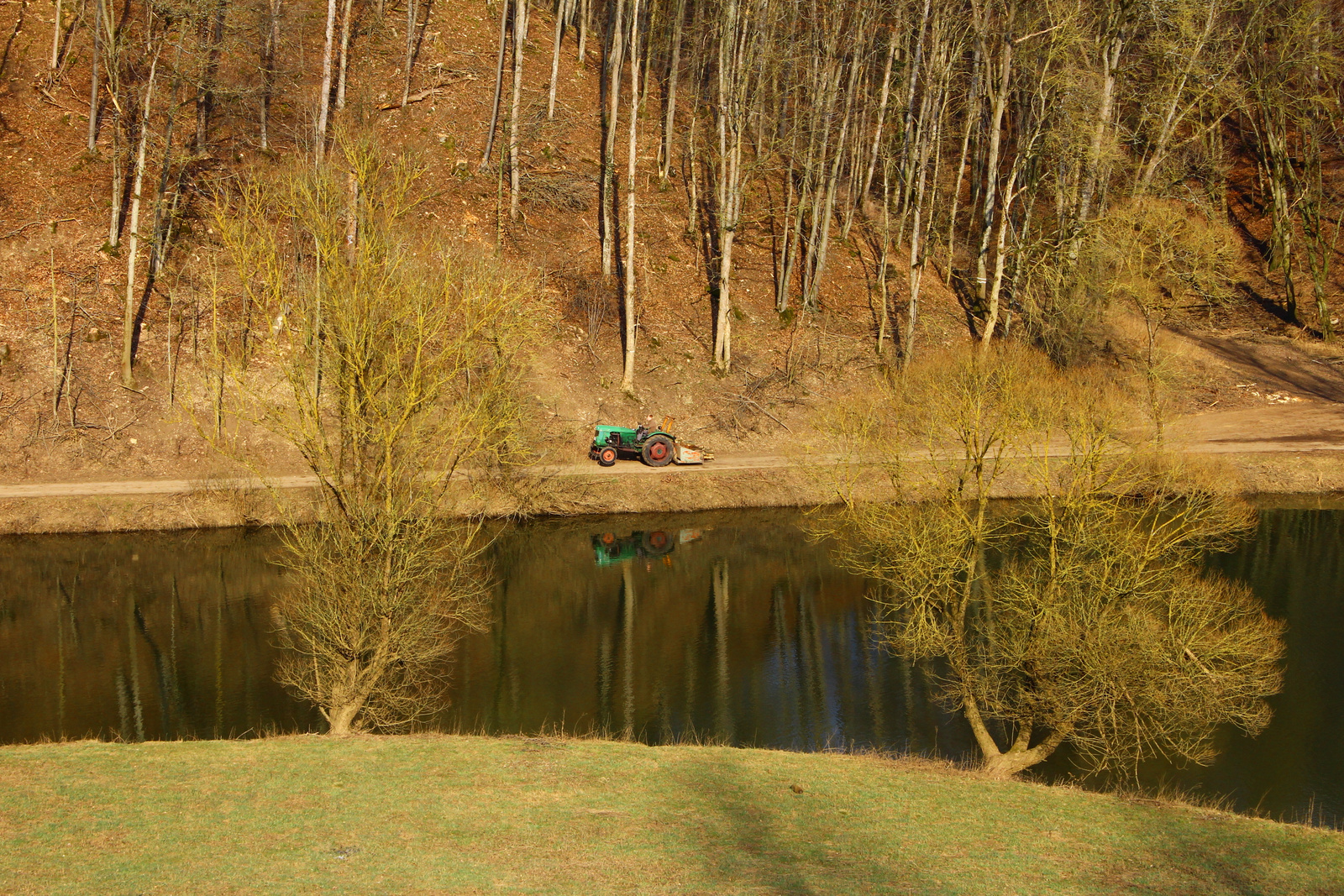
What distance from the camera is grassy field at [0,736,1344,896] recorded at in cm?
884

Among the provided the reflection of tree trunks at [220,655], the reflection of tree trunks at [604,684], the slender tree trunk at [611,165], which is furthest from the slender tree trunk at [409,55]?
the reflection of tree trunks at [604,684]

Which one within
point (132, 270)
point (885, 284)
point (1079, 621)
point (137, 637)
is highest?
point (885, 284)

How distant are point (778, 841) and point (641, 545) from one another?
17811 mm

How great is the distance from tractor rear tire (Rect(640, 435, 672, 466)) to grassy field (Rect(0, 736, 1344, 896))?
1791 centimetres

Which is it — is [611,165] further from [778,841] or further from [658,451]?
[778,841]

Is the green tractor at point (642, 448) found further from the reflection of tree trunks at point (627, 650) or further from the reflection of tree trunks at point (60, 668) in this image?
the reflection of tree trunks at point (60, 668)

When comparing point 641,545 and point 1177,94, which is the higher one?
point 1177,94

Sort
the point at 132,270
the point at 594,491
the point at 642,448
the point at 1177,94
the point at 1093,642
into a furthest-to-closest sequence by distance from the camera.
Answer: the point at 1177,94
the point at 642,448
the point at 132,270
the point at 594,491
the point at 1093,642

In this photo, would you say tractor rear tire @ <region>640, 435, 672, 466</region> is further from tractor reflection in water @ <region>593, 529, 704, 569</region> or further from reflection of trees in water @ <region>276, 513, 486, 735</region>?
reflection of trees in water @ <region>276, 513, 486, 735</region>

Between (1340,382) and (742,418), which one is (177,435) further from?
(1340,382)

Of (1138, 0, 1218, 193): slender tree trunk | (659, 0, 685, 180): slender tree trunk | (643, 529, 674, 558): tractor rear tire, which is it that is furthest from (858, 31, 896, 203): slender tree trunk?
(643, 529, 674, 558): tractor rear tire

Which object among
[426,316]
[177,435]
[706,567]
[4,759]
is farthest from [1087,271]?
[4,759]

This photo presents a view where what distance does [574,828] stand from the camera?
1013 centimetres

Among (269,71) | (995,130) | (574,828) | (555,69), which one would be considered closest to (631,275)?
(995,130)
